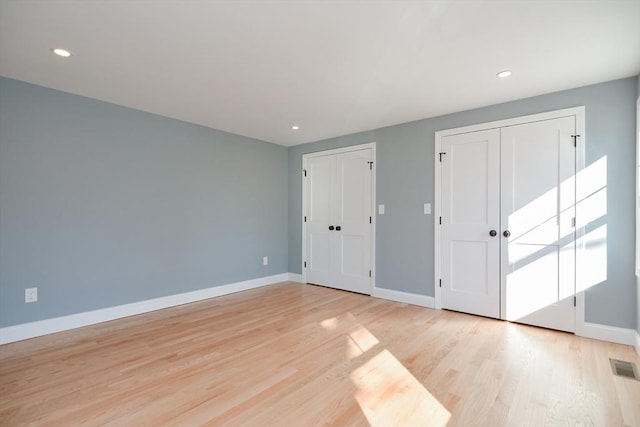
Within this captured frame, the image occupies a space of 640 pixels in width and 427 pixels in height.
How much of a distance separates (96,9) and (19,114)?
171cm

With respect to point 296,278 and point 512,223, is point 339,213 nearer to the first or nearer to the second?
point 296,278

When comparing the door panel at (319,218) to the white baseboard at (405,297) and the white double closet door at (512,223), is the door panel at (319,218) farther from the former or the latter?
the white double closet door at (512,223)

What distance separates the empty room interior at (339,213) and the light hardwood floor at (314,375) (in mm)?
20

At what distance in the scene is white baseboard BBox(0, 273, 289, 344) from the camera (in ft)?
8.85

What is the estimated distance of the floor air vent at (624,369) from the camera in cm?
211

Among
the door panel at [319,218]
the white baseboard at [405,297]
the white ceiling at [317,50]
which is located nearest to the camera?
the white ceiling at [317,50]

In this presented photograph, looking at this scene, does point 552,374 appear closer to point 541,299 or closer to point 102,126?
point 541,299

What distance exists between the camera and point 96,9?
5.83 ft

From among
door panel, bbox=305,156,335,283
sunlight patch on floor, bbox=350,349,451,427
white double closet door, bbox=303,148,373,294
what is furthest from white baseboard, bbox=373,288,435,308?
sunlight patch on floor, bbox=350,349,451,427

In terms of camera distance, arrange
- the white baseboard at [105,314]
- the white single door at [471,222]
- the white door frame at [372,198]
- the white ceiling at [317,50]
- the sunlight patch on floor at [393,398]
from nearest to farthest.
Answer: the sunlight patch on floor at [393,398] → the white ceiling at [317,50] → the white baseboard at [105,314] → the white single door at [471,222] → the white door frame at [372,198]

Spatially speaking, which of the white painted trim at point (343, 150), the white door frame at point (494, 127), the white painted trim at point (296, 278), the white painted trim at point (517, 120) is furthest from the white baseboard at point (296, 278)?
the white painted trim at point (517, 120)

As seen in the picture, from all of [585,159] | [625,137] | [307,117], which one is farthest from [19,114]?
[625,137]

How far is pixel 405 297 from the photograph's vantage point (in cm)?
393

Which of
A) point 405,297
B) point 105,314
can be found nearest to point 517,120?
point 405,297
